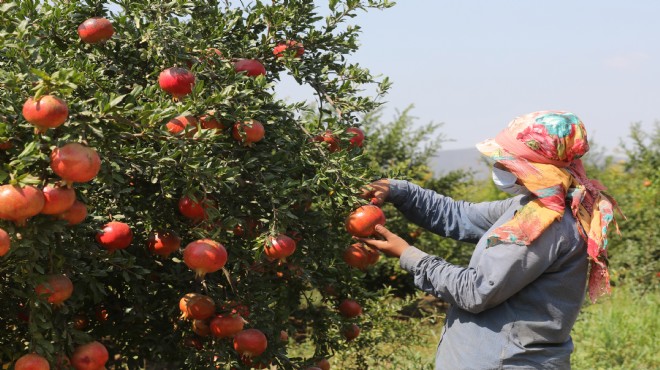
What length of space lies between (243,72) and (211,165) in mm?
454

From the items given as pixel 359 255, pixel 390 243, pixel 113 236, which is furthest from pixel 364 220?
pixel 113 236

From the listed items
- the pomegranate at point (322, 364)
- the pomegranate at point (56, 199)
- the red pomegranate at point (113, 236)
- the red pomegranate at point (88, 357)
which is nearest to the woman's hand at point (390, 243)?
the pomegranate at point (322, 364)

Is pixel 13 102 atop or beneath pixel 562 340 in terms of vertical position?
atop

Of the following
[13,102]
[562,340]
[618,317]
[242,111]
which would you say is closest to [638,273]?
[618,317]

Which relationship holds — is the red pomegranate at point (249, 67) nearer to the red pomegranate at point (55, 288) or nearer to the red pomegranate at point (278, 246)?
the red pomegranate at point (278, 246)

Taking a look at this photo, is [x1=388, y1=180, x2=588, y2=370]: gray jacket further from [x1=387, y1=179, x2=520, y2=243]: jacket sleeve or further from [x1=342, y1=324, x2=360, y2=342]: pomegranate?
[x1=342, y1=324, x2=360, y2=342]: pomegranate

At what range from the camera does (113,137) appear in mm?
2010

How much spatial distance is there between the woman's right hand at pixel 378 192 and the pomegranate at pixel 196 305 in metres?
0.66

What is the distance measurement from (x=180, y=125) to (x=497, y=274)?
40.0 inches

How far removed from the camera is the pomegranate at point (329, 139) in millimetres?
2645

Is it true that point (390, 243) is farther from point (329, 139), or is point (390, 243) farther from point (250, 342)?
point (250, 342)

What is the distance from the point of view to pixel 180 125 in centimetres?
214

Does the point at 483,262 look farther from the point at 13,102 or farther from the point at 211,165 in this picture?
the point at 13,102

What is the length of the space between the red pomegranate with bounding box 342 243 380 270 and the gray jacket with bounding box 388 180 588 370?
29 cm
